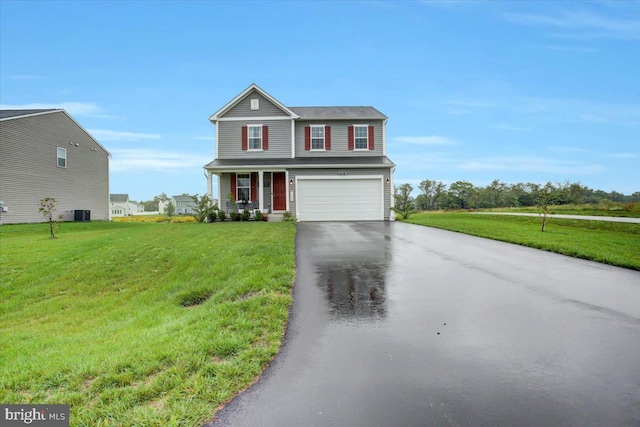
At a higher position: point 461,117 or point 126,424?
point 461,117

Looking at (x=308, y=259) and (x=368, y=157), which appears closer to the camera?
(x=308, y=259)

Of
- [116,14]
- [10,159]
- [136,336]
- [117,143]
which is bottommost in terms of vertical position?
[136,336]

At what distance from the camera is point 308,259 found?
795cm

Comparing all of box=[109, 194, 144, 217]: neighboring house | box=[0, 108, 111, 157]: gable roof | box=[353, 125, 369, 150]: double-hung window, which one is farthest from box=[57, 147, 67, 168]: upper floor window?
box=[109, 194, 144, 217]: neighboring house

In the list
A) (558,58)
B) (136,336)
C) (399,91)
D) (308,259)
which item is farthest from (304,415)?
(399,91)

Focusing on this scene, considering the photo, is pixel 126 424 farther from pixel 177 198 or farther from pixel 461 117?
pixel 177 198

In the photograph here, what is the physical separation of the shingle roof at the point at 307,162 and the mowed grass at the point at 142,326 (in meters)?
9.64

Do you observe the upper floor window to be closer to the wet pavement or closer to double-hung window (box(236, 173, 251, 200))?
double-hung window (box(236, 173, 251, 200))

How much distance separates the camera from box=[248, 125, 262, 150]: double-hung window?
67.7 feet

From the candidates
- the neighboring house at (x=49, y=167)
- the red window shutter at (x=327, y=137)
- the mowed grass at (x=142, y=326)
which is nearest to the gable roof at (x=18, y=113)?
the neighboring house at (x=49, y=167)

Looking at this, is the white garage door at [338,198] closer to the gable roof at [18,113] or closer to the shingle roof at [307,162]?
the shingle roof at [307,162]

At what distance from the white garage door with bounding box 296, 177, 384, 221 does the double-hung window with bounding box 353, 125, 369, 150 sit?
2.61 meters

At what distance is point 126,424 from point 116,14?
21.7m

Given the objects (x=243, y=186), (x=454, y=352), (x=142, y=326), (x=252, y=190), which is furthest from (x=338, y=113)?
(x=454, y=352)
